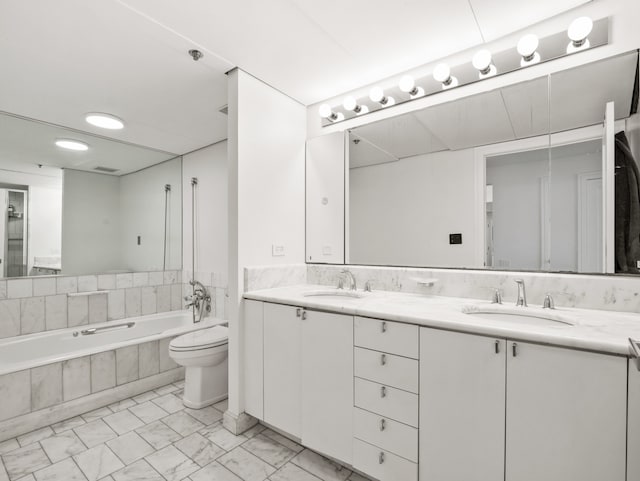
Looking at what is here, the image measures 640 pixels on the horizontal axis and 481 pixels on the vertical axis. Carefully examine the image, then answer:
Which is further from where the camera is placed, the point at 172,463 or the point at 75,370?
the point at 75,370

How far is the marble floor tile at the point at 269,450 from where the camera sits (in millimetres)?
1723

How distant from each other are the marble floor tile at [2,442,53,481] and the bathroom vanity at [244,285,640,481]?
124cm

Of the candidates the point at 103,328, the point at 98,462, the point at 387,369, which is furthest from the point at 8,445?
the point at 387,369

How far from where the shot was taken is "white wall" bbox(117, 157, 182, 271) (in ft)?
11.6

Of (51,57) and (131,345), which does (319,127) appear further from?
(131,345)

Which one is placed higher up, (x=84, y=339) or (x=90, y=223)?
(x=90, y=223)

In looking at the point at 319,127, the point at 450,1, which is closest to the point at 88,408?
the point at 319,127

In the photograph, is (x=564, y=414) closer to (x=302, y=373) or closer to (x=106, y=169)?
(x=302, y=373)

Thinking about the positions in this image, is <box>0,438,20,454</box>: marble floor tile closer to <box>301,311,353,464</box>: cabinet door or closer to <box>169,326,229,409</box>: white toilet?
<box>169,326,229,409</box>: white toilet

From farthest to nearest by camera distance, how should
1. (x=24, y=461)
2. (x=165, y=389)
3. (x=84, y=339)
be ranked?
(x=84, y=339), (x=165, y=389), (x=24, y=461)

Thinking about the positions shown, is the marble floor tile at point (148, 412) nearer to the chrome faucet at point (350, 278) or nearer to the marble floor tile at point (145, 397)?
the marble floor tile at point (145, 397)

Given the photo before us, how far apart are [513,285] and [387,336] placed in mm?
776

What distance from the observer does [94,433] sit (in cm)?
201

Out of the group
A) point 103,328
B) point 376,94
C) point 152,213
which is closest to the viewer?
point 376,94
